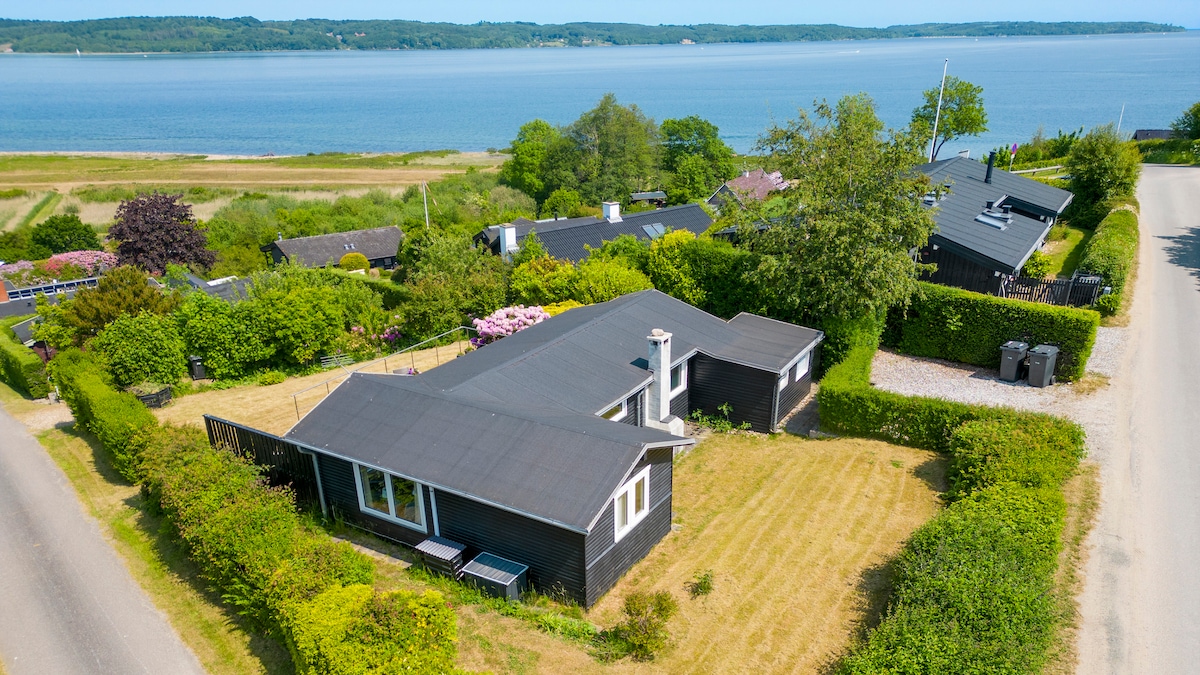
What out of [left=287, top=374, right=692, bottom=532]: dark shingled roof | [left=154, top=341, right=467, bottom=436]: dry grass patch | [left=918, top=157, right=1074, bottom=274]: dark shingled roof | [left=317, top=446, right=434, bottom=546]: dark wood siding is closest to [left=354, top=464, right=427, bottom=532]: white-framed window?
[left=317, top=446, right=434, bottom=546]: dark wood siding

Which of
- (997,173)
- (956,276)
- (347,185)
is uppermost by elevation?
(997,173)

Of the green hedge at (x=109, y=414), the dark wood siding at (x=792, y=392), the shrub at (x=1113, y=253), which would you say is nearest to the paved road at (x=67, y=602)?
the green hedge at (x=109, y=414)

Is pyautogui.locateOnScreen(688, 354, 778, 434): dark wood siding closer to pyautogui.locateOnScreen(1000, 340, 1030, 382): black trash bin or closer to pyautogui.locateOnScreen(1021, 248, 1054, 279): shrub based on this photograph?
pyautogui.locateOnScreen(1000, 340, 1030, 382): black trash bin

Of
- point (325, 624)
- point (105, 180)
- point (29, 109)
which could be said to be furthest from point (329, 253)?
point (29, 109)

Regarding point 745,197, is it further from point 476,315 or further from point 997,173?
point 997,173

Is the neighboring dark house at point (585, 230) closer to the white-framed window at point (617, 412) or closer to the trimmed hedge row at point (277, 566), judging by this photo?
the white-framed window at point (617, 412)

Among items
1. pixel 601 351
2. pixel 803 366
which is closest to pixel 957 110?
pixel 803 366
